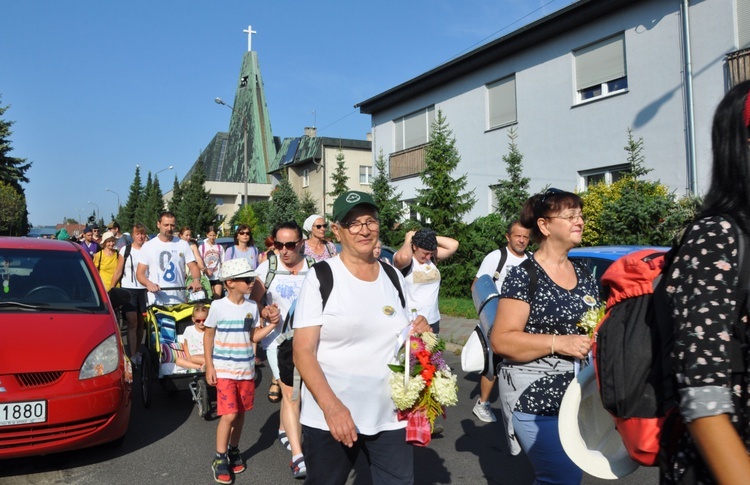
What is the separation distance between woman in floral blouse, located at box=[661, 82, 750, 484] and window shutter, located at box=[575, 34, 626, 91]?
1554 cm

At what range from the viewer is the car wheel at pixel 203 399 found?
21.2 ft

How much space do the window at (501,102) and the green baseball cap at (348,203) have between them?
55.7 ft

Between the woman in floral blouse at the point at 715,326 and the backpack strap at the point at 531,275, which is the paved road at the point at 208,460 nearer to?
the backpack strap at the point at 531,275

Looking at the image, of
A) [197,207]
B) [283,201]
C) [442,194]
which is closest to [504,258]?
[442,194]

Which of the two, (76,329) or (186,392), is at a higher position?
(76,329)

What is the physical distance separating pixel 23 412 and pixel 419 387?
3278 mm

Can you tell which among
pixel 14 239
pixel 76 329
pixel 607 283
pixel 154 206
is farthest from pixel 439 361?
pixel 154 206

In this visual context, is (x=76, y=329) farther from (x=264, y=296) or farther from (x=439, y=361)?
(x=439, y=361)

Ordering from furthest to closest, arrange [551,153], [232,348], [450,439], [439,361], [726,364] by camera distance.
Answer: [551,153], [450,439], [232,348], [439,361], [726,364]

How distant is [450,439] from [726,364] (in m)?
4.58

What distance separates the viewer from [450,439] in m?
5.73

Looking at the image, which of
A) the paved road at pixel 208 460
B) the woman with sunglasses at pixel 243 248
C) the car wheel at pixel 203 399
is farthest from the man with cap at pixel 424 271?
the woman with sunglasses at pixel 243 248

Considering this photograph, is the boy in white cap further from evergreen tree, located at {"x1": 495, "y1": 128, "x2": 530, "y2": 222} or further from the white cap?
evergreen tree, located at {"x1": 495, "y1": 128, "x2": 530, "y2": 222}

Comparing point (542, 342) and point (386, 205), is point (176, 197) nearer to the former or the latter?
point (386, 205)
